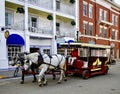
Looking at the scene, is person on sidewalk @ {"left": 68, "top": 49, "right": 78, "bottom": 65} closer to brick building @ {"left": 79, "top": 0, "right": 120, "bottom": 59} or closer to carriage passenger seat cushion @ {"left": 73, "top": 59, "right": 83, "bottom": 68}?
carriage passenger seat cushion @ {"left": 73, "top": 59, "right": 83, "bottom": 68}

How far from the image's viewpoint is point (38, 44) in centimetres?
2431

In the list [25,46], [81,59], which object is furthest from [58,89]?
[25,46]

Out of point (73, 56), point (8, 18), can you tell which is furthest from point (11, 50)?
point (73, 56)

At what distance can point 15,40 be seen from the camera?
1988 cm

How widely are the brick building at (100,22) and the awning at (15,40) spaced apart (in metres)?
12.6

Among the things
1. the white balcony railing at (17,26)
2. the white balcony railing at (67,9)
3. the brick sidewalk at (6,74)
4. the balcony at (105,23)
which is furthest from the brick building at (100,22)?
the brick sidewalk at (6,74)

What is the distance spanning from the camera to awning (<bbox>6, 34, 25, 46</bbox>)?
1959cm

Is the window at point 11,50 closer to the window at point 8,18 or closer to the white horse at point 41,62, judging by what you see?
the window at point 8,18

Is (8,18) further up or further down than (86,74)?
further up

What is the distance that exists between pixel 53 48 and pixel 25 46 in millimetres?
5148

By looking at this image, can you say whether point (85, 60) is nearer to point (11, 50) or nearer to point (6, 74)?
point (6, 74)

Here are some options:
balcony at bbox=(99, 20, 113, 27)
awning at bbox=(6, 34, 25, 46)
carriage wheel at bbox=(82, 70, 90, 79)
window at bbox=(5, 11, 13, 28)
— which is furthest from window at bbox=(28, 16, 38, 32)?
balcony at bbox=(99, 20, 113, 27)

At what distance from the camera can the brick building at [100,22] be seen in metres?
32.6

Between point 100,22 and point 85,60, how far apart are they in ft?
76.3
